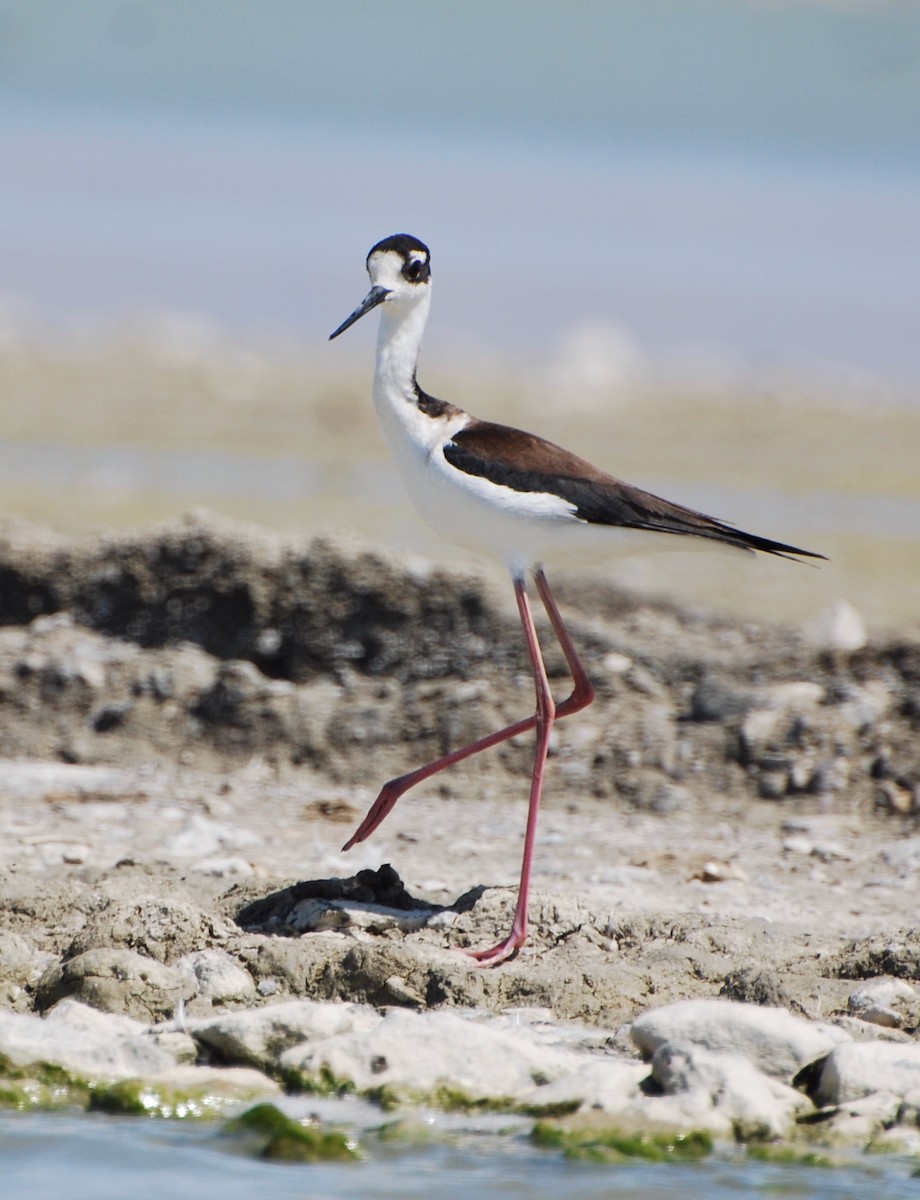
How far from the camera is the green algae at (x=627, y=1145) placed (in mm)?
4238

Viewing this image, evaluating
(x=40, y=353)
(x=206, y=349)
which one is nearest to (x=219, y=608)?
(x=40, y=353)

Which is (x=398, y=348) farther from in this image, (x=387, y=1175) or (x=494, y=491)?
(x=387, y=1175)

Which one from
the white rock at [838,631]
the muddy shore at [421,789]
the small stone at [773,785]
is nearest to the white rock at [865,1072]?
the muddy shore at [421,789]

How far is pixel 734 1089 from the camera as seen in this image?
14.3 feet

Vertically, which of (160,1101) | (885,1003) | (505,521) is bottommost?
(160,1101)

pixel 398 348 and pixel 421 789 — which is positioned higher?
pixel 398 348

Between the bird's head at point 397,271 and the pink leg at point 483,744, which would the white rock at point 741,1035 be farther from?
the bird's head at point 397,271

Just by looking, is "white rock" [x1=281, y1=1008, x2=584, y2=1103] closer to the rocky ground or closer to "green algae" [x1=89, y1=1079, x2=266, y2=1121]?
the rocky ground

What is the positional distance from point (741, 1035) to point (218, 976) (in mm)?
1472

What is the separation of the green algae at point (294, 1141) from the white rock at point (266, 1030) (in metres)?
0.31

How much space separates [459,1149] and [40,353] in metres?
32.1

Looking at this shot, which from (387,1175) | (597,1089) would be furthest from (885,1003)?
(387,1175)

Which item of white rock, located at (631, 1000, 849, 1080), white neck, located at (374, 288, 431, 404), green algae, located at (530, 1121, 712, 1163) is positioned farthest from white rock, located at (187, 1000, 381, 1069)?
white neck, located at (374, 288, 431, 404)

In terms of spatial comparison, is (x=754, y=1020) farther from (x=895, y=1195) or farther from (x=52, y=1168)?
(x=52, y=1168)
